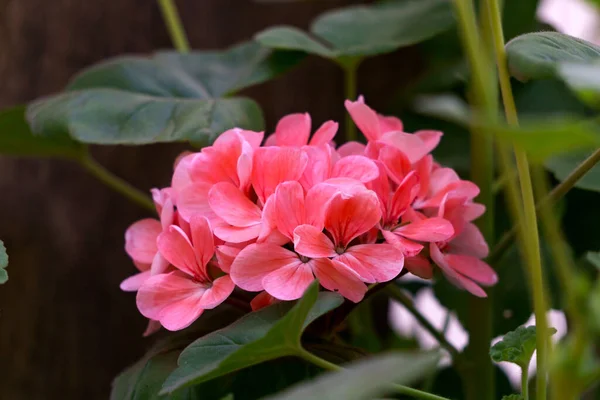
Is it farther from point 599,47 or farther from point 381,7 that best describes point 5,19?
point 599,47

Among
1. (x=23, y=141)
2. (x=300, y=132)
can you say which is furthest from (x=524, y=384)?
(x=23, y=141)

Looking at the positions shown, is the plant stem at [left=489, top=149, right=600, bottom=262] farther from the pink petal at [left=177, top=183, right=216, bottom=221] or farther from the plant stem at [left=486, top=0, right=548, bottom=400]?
the pink petal at [left=177, top=183, right=216, bottom=221]

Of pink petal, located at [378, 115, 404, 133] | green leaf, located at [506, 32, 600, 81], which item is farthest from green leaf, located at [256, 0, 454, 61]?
green leaf, located at [506, 32, 600, 81]

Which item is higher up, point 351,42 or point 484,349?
point 351,42

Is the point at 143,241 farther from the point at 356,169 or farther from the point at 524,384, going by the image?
the point at 524,384

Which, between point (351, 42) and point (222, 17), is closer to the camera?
point (351, 42)

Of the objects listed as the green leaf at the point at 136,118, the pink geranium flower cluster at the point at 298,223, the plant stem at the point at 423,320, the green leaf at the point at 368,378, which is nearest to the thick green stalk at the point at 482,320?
the plant stem at the point at 423,320

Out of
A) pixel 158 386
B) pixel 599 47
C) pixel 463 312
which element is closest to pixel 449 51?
pixel 463 312
